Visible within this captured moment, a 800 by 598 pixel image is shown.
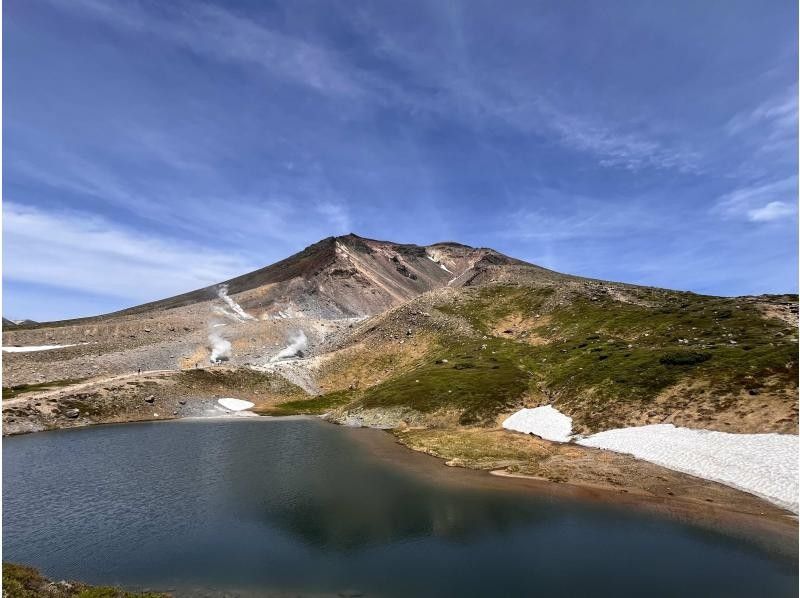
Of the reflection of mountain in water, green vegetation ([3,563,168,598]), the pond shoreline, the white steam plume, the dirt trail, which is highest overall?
the white steam plume

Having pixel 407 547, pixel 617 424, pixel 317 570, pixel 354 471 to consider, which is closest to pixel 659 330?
pixel 617 424

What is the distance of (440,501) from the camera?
46344mm

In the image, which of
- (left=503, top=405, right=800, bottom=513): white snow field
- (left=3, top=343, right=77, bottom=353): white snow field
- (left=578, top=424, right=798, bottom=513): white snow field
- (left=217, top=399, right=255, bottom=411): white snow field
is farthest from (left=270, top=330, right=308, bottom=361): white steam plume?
(left=578, top=424, right=798, bottom=513): white snow field

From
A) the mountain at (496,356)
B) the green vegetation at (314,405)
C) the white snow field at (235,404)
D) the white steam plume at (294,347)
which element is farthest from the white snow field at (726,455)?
the white steam plume at (294,347)

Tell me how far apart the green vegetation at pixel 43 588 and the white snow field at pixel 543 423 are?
188ft

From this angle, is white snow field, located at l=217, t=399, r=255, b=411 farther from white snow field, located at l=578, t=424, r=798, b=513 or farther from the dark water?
white snow field, located at l=578, t=424, r=798, b=513

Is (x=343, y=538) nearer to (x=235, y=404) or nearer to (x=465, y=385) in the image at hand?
(x=465, y=385)

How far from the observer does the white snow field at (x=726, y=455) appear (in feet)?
149

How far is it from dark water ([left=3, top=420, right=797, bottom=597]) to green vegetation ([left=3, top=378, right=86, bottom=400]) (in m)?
56.9

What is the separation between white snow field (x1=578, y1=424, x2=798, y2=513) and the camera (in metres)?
45.3

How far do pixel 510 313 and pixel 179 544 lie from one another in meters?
128

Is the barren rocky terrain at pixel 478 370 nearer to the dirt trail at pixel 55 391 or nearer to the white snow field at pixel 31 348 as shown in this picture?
the dirt trail at pixel 55 391

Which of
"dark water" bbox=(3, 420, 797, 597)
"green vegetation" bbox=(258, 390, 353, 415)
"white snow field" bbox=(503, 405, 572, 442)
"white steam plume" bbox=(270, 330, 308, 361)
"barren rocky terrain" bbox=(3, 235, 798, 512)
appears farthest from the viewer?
"white steam plume" bbox=(270, 330, 308, 361)

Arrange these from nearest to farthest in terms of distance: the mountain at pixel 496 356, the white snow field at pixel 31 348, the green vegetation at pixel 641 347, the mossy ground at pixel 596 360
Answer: the mountain at pixel 496 356
the mossy ground at pixel 596 360
the green vegetation at pixel 641 347
the white snow field at pixel 31 348
